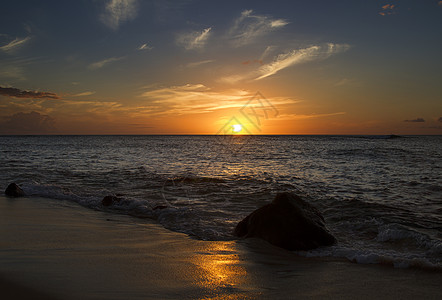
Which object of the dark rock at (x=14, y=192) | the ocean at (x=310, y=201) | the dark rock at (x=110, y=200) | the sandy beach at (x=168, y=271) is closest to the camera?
the sandy beach at (x=168, y=271)

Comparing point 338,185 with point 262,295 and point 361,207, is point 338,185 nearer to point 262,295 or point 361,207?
point 361,207

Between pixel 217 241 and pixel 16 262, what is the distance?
3.22 metres

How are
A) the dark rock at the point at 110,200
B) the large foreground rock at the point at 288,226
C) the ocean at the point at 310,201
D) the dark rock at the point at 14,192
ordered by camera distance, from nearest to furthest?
the large foreground rock at the point at 288,226, the ocean at the point at 310,201, the dark rock at the point at 110,200, the dark rock at the point at 14,192

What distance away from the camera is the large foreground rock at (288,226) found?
5352mm

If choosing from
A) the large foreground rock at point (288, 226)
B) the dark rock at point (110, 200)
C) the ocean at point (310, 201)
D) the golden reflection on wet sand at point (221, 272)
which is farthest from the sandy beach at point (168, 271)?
the dark rock at point (110, 200)

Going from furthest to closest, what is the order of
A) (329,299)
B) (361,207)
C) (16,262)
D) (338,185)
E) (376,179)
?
(376,179) → (338,185) → (361,207) → (16,262) → (329,299)

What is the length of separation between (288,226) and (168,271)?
2.63 m

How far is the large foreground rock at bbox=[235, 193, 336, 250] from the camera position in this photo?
535 cm

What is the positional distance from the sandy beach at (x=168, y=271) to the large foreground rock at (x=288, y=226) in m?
0.27

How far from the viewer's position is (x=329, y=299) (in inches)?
126

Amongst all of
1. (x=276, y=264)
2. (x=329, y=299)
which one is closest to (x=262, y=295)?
(x=329, y=299)

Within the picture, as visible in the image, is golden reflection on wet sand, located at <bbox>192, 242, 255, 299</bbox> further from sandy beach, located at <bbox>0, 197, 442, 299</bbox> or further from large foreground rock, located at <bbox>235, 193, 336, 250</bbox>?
large foreground rock, located at <bbox>235, 193, 336, 250</bbox>

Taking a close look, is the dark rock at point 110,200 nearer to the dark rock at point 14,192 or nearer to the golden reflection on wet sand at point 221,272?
the dark rock at point 14,192

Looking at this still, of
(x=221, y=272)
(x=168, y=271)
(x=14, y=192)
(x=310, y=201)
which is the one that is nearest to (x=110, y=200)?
(x=14, y=192)
